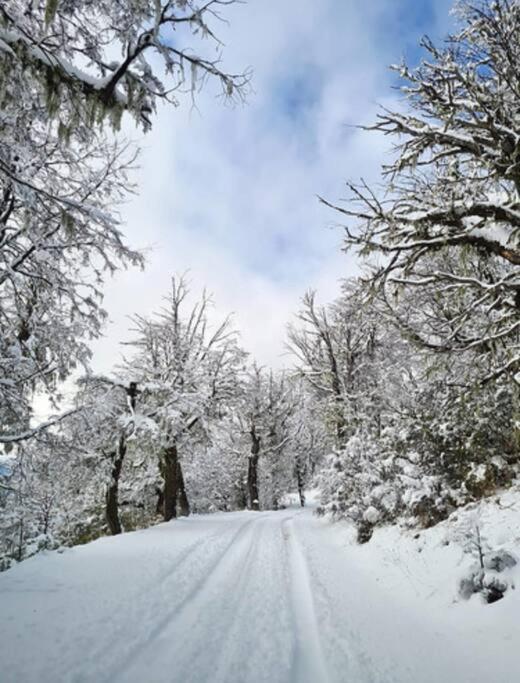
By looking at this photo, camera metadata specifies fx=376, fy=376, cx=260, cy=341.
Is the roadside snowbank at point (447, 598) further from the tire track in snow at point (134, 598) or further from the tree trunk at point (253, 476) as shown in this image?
the tree trunk at point (253, 476)

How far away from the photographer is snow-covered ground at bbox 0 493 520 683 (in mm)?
3594

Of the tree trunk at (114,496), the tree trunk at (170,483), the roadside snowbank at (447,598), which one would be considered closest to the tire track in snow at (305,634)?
the roadside snowbank at (447,598)

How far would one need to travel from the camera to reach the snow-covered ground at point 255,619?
3.59 meters

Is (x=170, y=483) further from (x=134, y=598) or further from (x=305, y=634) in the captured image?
(x=305, y=634)

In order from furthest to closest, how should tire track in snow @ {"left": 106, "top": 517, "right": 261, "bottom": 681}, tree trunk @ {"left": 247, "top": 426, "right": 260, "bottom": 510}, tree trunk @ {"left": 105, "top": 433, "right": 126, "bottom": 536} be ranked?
tree trunk @ {"left": 247, "top": 426, "right": 260, "bottom": 510}
tree trunk @ {"left": 105, "top": 433, "right": 126, "bottom": 536}
tire track in snow @ {"left": 106, "top": 517, "right": 261, "bottom": 681}

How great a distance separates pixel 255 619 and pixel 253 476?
2251 cm

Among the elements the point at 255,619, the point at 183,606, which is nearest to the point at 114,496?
the point at 183,606

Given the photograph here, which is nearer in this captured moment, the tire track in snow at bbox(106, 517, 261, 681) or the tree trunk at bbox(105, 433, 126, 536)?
the tire track in snow at bbox(106, 517, 261, 681)

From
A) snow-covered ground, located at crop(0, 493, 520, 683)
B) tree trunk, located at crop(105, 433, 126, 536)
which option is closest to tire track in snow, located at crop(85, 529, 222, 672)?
snow-covered ground, located at crop(0, 493, 520, 683)

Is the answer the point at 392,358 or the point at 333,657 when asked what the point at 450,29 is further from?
the point at 392,358

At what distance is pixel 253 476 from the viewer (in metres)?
26.6

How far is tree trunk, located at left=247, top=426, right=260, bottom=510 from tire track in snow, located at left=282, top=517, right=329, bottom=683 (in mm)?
19050

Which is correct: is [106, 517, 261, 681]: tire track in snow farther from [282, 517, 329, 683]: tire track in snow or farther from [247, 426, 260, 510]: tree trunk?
[247, 426, 260, 510]: tree trunk

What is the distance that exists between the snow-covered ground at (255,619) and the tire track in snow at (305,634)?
0.02m
